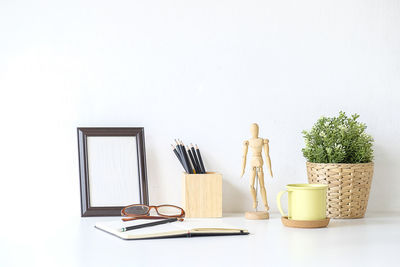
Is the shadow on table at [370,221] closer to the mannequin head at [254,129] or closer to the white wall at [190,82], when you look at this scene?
the white wall at [190,82]

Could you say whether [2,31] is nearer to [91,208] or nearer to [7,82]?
[7,82]

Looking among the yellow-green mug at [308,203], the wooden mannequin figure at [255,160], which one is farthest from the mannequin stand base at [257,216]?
the yellow-green mug at [308,203]

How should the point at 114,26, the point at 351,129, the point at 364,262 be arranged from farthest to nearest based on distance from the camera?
the point at 114,26 → the point at 351,129 → the point at 364,262

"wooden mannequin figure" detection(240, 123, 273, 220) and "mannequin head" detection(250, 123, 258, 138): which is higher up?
"mannequin head" detection(250, 123, 258, 138)

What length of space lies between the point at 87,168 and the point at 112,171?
0.08m

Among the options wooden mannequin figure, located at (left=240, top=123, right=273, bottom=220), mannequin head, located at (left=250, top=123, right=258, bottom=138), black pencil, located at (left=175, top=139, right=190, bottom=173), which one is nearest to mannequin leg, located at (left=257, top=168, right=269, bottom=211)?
wooden mannequin figure, located at (left=240, top=123, right=273, bottom=220)

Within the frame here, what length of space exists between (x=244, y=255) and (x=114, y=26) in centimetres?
88

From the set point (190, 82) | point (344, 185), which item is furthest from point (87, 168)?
point (344, 185)

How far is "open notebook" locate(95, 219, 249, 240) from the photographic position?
1152 millimetres

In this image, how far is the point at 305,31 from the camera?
159 cm

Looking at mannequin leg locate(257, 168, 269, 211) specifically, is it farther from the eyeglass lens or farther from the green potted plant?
the eyeglass lens

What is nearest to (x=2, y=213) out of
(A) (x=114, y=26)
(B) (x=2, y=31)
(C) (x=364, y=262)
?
(B) (x=2, y=31)

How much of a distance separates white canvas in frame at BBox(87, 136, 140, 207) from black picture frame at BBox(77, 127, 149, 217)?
0.03 ft

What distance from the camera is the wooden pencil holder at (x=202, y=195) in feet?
4.67
